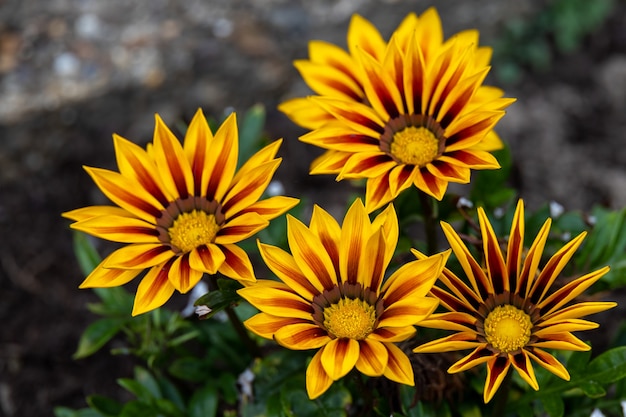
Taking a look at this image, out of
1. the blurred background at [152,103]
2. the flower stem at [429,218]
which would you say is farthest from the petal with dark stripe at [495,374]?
the blurred background at [152,103]

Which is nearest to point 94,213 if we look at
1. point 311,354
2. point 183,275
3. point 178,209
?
point 178,209

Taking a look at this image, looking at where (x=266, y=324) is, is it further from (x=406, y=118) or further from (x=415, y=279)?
(x=406, y=118)

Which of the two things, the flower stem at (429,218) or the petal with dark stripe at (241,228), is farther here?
the flower stem at (429,218)

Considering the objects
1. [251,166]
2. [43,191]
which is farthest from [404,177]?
[43,191]

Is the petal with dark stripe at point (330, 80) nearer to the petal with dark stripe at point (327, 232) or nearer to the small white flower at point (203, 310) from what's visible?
the petal with dark stripe at point (327, 232)

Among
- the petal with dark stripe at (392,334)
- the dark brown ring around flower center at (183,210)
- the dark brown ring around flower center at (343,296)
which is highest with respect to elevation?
the dark brown ring around flower center at (183,210)

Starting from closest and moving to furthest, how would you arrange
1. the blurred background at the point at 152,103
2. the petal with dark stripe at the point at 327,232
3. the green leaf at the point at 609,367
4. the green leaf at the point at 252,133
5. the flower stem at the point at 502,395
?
the petal with dark stripe at the point at 327,232 < the flower stem at the point at 502,395 < the green leaf at the point at 609,367 < the green leaf at the point at 252,133 < the blurred background at the point at 152,103
